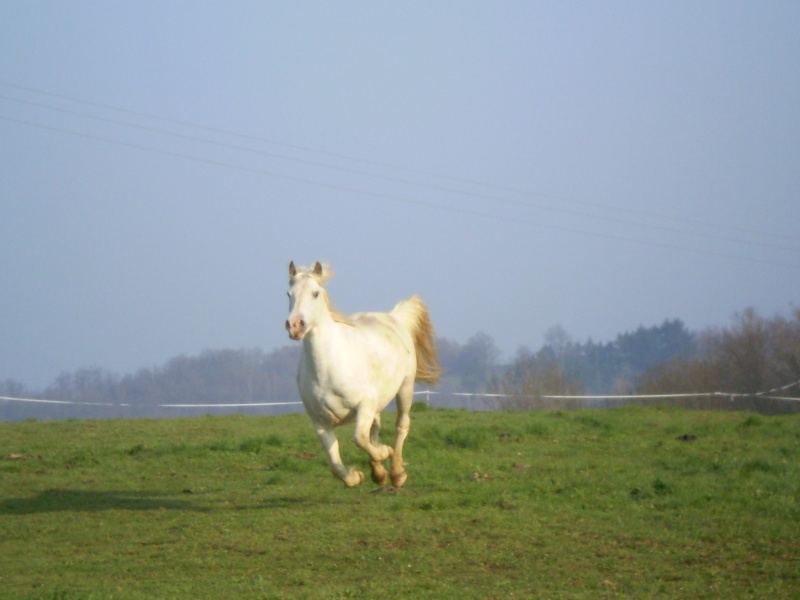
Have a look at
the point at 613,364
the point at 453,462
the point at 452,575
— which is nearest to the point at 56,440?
the point at 453,462

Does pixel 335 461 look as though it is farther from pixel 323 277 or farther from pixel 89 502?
pixel 89 502

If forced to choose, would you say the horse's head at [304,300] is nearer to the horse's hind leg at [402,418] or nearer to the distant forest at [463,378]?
the horse's hind leg at [402,418]

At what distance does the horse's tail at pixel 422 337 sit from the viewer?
40.7ft

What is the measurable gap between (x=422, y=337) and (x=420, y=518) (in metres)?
4.05

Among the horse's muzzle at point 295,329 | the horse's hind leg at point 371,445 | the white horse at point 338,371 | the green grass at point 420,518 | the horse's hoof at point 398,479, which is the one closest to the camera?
the green grass at point 420,518

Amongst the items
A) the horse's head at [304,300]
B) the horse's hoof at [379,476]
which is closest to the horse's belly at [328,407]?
the horse's head at [304,300]

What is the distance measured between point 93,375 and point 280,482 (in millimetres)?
43918

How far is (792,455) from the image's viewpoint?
1271 centimetres

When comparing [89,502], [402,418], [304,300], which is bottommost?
[89,502]

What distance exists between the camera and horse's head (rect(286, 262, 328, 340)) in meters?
8.88

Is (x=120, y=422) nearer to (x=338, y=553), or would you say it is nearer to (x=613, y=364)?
(x=338, y=553)

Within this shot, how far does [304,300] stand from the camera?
29.8ft

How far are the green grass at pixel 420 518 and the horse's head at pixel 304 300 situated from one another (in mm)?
1709

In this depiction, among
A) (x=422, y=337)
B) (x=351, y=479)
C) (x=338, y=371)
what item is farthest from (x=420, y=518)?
(x=422, y=337)
